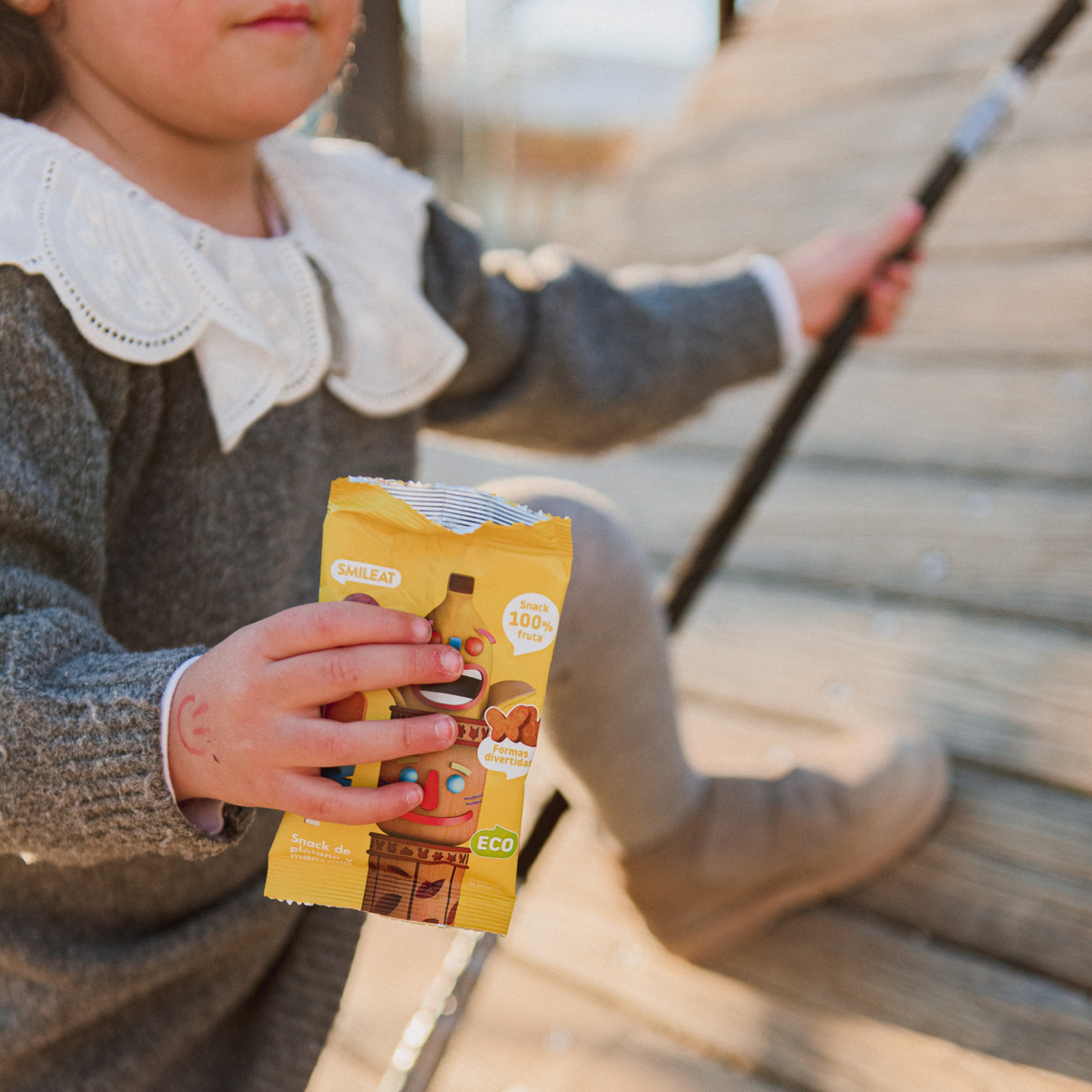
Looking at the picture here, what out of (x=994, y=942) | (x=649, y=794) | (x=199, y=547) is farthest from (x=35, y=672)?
(x=994, y=942)

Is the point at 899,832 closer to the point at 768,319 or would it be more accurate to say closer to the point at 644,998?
the point at 644,998

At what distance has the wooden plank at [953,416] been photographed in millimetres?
1124

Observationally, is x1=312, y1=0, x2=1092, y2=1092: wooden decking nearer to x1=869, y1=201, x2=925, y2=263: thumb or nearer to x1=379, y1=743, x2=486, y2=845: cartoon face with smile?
x1=869, y1=201, x2=925, y2=263: thumb

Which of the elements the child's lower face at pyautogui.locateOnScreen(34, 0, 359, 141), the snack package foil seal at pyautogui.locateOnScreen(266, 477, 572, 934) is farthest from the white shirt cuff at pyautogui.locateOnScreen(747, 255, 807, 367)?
the snack package foil seal at pyautogui.locateOnScreen(266, 477, 572, 934)

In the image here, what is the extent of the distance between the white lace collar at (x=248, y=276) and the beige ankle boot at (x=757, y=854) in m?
0.40

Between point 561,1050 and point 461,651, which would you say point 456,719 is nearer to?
point 461,651

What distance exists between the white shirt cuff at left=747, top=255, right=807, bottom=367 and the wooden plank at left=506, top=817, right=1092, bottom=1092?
52cm

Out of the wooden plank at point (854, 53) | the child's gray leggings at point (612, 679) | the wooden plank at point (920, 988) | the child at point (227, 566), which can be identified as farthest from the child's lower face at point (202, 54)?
the wooden plank at point (854, 53)

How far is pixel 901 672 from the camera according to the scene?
0.98 m

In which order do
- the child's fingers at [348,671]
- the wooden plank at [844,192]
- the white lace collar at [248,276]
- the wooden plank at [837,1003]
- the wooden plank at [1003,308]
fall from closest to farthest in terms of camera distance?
the child's fingers at [348,671] → the white lace collar at [248,276] → the wooden plank at [837,1003] → the wooden plank at [1003,308] → the wooden plank at [844,192]

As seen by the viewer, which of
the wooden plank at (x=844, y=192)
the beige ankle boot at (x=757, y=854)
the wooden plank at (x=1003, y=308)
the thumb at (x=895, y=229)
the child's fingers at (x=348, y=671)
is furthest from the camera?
the wooden plank at (x=844, y=192)

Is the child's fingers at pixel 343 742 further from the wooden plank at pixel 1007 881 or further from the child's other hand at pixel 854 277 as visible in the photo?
the child's other hand at pixel 854 277

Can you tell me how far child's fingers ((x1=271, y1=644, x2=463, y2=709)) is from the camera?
415mm

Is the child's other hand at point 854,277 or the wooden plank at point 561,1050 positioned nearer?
the wooden plank at point 561,1050
